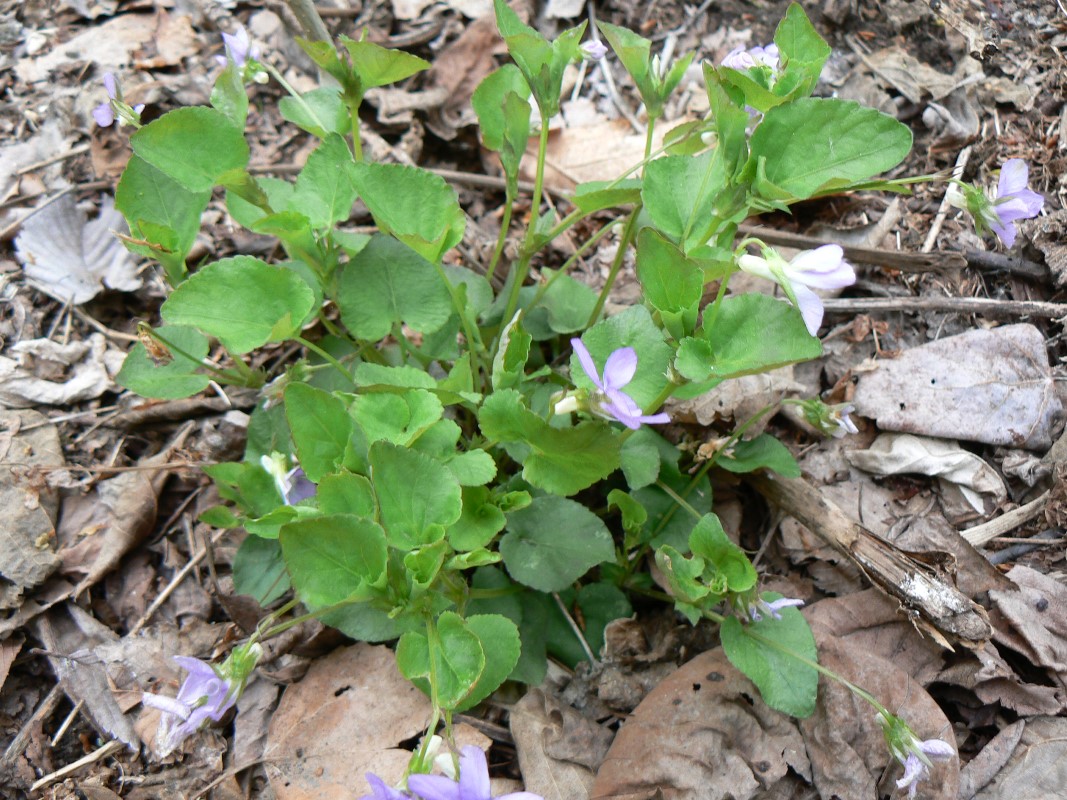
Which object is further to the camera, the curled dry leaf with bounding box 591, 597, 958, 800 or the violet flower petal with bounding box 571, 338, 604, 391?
the curled dry leaf with bounding box 591, 597, 958, 800

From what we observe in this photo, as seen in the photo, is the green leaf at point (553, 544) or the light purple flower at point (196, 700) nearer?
the light purple flower at point (196, 700)

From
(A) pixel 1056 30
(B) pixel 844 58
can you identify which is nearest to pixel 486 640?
(B) pixel 844 58

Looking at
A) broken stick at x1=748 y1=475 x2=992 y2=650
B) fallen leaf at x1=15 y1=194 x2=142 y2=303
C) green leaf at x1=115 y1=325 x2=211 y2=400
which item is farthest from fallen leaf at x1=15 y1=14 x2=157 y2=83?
broken stick at x1=748 y1=475 x2=992 y2=650

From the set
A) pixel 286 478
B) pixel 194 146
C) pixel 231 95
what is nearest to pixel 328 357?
pixel 286 478

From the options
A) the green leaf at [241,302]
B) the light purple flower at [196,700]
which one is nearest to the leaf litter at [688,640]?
the light purple flower at [196,700]

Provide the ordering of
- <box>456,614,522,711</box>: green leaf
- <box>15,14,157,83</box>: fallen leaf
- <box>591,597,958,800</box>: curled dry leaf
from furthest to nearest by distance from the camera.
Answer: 1. <box>15,14,157,83</box>: fallen leaf
2. <box>591,597,958,800</box>: curled dry leaf
3. <box>456,614,522,711</box>: green leaf

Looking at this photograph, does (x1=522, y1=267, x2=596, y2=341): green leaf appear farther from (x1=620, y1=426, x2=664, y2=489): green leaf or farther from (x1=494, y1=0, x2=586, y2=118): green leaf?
(x1=494, y1=0, x2=586, y2=118): green leaf

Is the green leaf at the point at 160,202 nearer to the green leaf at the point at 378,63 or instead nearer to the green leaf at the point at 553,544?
the green leaf at the point at 378,63

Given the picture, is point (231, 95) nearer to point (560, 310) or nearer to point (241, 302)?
point (241, 302)
